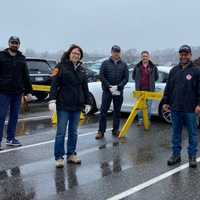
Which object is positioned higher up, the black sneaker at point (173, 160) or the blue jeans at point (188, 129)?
the blue jeans at point (188, 129)

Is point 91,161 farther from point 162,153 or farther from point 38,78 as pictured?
point 38,78

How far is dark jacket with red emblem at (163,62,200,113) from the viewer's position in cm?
712

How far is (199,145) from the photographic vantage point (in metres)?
9.09

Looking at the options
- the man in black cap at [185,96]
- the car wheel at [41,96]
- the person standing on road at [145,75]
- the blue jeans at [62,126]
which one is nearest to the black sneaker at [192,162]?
the man in black cap at [185,96]

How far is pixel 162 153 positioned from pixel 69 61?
2379 mm

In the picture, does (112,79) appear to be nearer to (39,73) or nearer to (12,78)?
(12,78)

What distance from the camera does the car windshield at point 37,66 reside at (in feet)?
53.8

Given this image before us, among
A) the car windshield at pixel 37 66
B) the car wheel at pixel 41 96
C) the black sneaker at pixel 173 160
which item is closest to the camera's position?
the black sneaker at pixel 173 160

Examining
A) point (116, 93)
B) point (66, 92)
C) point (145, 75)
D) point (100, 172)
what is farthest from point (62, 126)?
point (145, 75)

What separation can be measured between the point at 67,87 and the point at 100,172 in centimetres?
133

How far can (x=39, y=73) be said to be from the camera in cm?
1634

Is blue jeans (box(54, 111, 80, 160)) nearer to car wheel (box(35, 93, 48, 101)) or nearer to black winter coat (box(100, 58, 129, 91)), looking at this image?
black winter coat (box(100, 58, 129, 91))

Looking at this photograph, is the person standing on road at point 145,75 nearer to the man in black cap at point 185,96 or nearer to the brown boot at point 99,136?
the brown boot at point 99,136

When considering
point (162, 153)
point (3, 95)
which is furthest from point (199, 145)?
point (3, 95)
